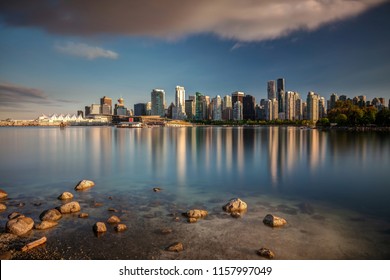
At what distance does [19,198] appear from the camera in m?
13.4

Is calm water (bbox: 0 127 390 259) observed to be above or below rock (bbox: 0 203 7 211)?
below

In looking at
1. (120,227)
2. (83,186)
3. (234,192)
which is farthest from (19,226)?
(234,192)

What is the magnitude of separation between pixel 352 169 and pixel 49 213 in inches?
890

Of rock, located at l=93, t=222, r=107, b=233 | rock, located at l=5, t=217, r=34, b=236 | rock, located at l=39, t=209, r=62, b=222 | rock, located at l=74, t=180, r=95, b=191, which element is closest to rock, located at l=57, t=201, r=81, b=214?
rock, located at l=39, t=209, r=62, b=222

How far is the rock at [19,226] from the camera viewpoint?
870cm

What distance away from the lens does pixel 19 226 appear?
8828 millimetres

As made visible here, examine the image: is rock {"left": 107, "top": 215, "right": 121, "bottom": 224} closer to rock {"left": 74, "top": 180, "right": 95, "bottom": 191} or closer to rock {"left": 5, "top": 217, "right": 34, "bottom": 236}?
rock {"left": 5, "top": 217, "right": 34, "bottom": 236}

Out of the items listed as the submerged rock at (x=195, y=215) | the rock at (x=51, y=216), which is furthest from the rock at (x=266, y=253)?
the rock at (x=51, y=216)

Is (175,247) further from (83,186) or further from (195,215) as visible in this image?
(83,186)

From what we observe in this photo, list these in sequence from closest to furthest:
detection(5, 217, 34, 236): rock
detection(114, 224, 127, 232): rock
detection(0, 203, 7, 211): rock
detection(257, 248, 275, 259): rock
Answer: detection(257, 248, 275, 259): rock
detection(5, 217, 34, 236): rock
detection(114, 224, 127, 232): rock
detection(0, 203, 7, 211): rock

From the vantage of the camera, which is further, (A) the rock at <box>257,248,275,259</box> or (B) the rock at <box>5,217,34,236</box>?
(B) the rock at <box>5,217,34,236</box>

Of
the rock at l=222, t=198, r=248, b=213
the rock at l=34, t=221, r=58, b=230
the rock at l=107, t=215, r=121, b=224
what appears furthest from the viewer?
the rock at l=222, t=198, r=248, b=213

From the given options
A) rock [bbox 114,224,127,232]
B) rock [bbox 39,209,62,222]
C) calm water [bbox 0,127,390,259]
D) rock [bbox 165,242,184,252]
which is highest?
rock [bbox 39,209,62,222]

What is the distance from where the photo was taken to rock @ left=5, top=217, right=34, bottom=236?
28.6 feet
